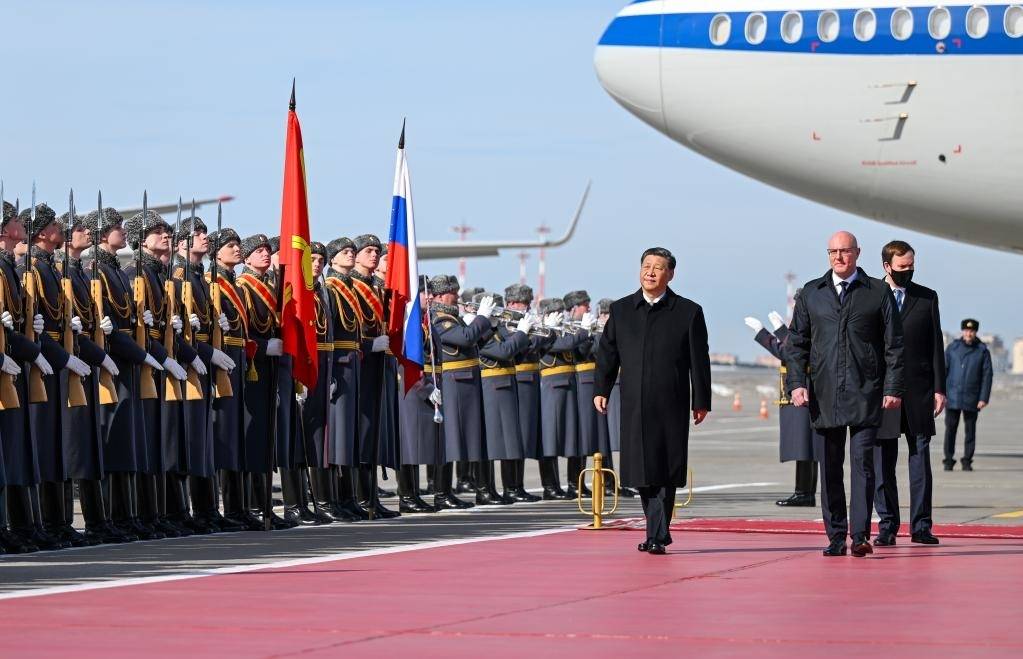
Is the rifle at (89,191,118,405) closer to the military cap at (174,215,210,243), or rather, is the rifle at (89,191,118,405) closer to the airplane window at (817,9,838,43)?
the military cap at (174,215,210,243)

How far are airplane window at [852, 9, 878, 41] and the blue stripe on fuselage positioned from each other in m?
0.03

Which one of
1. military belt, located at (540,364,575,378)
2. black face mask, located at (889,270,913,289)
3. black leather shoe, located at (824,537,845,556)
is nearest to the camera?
black leather shoe, located at (824,537,845,556)

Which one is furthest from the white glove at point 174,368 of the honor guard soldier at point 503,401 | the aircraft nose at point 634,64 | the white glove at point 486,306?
the aircraft nose at point 634,64

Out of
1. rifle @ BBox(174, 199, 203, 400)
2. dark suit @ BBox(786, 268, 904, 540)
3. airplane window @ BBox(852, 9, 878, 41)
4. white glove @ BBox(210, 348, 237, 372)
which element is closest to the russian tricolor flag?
white glove @ BBox(210, 348, 237, 372)

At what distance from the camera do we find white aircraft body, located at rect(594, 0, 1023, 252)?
1472 cm

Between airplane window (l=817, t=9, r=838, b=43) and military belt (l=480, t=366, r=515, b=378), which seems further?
military belt (l=480, t=366, r=515, b=378)

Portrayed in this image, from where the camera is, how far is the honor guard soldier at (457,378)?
1602 cm

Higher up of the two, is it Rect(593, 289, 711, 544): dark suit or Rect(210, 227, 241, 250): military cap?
Rect(210, 227, 241, 250): military cap

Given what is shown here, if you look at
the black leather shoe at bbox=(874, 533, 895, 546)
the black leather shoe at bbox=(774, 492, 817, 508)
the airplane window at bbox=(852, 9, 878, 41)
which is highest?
the airplane window at bbox=(852, 9, 878, 41)

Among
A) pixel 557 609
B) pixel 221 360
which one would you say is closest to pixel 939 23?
pixel 221 360

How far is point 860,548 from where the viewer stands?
10.8 m

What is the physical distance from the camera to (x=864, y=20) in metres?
14.9

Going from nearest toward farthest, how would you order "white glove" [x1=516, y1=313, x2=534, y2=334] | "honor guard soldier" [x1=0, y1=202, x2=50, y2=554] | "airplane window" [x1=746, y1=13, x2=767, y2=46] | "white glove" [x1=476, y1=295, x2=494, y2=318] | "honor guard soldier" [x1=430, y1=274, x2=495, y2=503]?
"honor guard soldier" [x1=0, y1=202, x2=50, y2=554], "airplane window" [x1=746, y1=13, x2=767, y2=46], "honor guard soldier" [x1=430, y1=274, x2=495, y2=503], "white glove" [x1=476, y1=295, x2=494, y2=318], "white glove" [x1=516, y1=313, x2=534, y2=334]

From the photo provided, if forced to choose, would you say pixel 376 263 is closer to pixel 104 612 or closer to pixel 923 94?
pixel 923 94
